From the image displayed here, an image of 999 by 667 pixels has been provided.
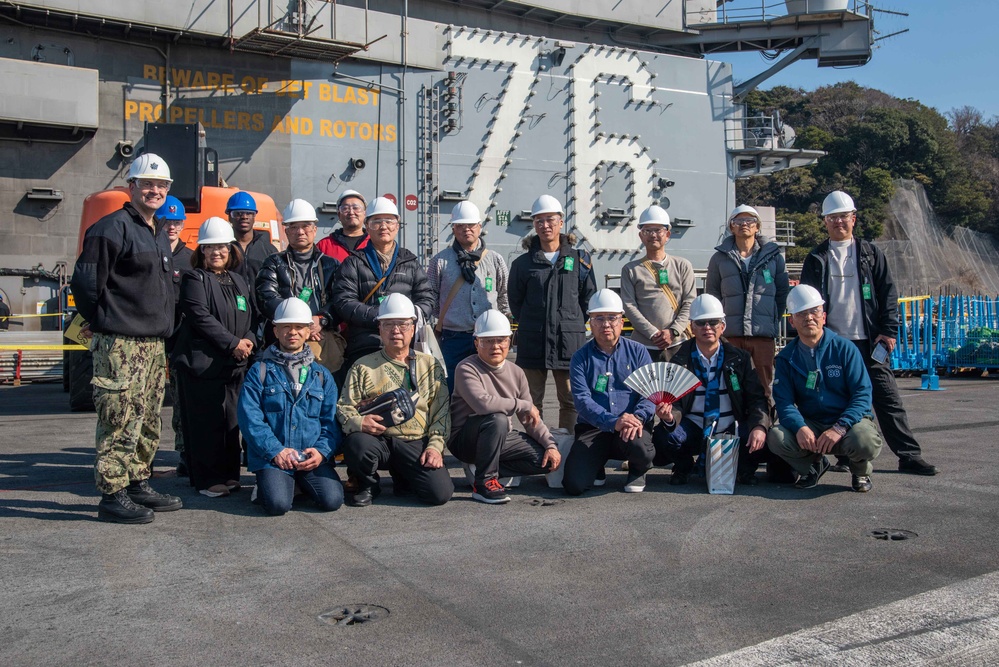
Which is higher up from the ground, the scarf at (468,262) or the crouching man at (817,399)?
the scarf at (468,262)

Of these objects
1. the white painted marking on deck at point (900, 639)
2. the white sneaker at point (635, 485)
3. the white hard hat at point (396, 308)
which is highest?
the white hard hat at point (396, 308)

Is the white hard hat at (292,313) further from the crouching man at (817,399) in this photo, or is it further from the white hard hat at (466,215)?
the crouching man at (817,399)

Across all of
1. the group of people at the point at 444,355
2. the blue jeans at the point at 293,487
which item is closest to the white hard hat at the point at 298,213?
the group of people at the point at 444,355

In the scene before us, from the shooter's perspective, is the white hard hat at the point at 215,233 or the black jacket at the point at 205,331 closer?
the black jacket at the point at 205,331

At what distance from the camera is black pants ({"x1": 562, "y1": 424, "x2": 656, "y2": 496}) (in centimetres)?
570

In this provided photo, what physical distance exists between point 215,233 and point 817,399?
423 centimetres

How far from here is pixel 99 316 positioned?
4.80 meters

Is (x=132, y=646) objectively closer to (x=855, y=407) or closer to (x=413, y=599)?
(x=413, y=599)

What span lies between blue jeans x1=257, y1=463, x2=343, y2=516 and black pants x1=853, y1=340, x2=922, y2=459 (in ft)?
12.5

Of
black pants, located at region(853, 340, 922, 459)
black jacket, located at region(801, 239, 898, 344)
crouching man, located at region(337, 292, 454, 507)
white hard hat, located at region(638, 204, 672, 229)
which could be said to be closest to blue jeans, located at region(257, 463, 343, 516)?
crouching man, located at region(337, 292, 454, 507)

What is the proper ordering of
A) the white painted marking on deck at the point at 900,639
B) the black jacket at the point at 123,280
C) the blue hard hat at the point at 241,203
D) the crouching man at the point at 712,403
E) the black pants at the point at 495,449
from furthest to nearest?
the blue hard hat at the point at 241,203, the crouching man at the point at 712,403, the black pants at the point at 495,449, the black jacket at the point at 123,280, the white painted marking on deck at the point at 900,639

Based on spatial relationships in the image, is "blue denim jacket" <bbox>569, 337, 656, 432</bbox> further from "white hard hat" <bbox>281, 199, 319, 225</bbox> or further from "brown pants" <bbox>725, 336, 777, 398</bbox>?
"white hard hat" <bbox>281, 199, 319, 225</bbox>

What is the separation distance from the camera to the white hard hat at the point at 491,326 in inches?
227

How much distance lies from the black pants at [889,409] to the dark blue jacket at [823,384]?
1.92ft
